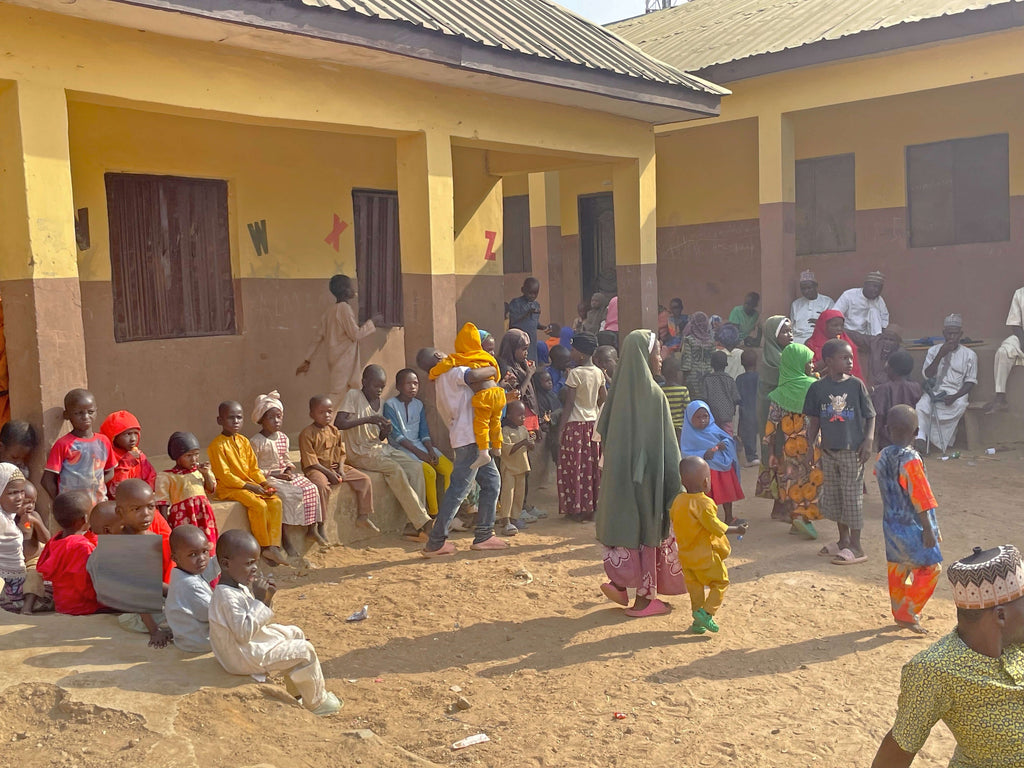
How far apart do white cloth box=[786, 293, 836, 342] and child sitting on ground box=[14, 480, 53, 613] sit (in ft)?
25.8

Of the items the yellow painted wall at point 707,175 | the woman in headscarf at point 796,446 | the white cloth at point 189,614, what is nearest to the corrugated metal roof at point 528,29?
the yellow painted wall at point 707,175

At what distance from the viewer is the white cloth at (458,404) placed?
6.97 m

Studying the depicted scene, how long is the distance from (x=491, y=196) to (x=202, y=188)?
11.1ft

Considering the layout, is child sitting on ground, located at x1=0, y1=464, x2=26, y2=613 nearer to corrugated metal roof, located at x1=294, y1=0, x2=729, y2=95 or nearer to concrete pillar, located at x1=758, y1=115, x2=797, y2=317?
corrugated metal roof, located at x1=294, y1=0, x2=729, y2=95

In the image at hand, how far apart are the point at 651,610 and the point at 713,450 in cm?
175

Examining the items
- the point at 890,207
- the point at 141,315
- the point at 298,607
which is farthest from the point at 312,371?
the point at 890,207

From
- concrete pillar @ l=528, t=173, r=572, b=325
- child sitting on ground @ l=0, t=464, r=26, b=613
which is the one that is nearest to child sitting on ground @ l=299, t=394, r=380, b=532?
child sitting on ground @ l=0, t=464, r=26, b=613

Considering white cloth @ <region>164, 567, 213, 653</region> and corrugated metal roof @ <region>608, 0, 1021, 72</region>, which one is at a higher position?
corrugated metal roof @ <region>608, 0, 1021, 72</region>

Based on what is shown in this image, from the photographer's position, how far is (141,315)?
324 inches

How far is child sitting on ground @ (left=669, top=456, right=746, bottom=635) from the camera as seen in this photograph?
530 centimetres

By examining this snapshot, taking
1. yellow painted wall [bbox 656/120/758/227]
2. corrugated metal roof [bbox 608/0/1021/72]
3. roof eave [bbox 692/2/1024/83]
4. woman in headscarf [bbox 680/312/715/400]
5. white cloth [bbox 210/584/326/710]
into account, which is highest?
corrugated metal roof [bbox 608/0/1021/72]

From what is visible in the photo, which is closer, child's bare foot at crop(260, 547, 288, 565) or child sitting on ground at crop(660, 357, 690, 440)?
child's bare foot at crop(260, 547, 288, 565)

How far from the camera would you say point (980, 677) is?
244 centimetres

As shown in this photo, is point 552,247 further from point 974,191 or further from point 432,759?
point 432,759
